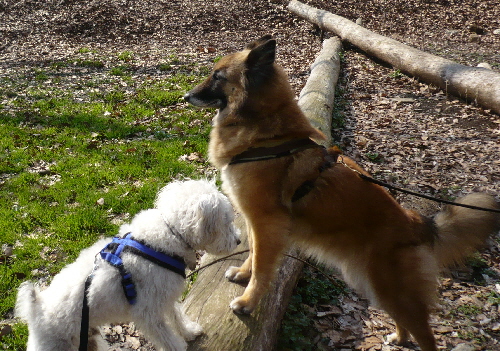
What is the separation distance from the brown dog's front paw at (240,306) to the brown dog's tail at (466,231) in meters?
1.72

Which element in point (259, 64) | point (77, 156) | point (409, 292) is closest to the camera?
point (409, 292)

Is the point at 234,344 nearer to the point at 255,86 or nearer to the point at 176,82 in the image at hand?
the point at 255,86

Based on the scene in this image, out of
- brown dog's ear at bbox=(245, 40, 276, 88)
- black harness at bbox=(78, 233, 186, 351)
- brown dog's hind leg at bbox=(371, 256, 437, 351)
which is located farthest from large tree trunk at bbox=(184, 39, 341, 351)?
brown dog's ear at bbox=(245, 40, 276, 88)

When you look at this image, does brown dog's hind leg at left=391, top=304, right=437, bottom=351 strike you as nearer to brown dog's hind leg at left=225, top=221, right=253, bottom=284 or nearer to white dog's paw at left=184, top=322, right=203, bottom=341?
brown dog's hind leg at left=225, top=221, right=253, bottom=284

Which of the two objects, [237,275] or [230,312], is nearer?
[230,312]

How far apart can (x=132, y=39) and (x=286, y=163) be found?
13.8 metres

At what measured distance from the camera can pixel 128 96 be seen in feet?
30.3

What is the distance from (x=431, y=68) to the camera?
9.21 metres

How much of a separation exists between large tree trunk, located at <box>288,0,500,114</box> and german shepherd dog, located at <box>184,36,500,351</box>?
5569 mm

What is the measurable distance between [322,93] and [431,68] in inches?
141

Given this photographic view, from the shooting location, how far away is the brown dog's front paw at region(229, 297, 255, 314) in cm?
314

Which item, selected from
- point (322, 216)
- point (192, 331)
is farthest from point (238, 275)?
point (322, 216)

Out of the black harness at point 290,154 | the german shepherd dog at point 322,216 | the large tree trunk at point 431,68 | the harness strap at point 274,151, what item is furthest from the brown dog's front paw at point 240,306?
the large tree trunk at point 431,68

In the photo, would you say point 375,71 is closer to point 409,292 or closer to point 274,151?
point 274,151
